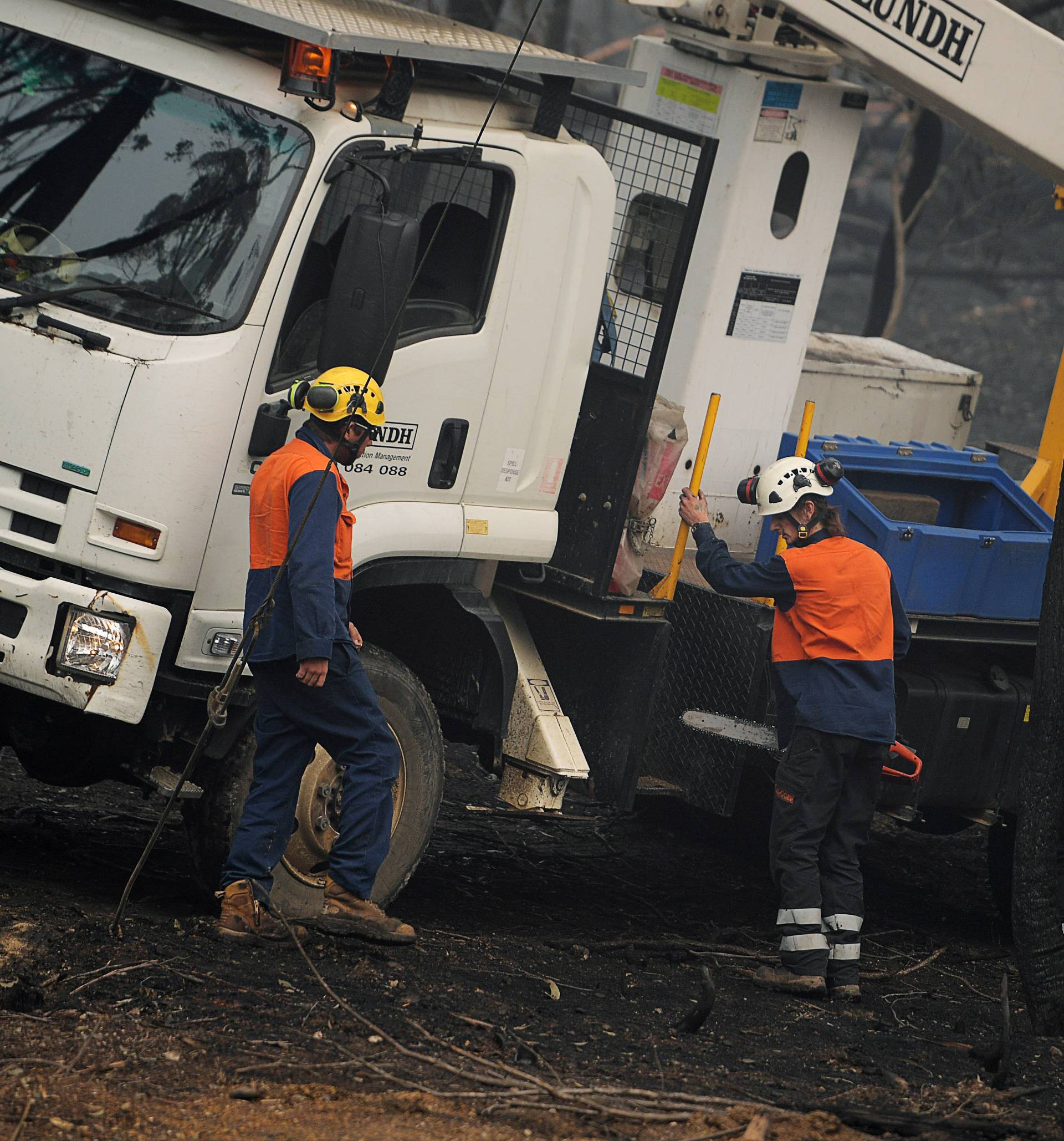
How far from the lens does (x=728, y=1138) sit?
3930 mm

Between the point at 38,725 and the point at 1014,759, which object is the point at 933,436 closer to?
the point at 1014,759

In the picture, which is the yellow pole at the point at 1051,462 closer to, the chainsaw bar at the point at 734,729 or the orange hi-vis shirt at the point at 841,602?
the orange hi-vis shirt at the point at 841,602

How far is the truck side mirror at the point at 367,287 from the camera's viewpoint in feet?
14.9

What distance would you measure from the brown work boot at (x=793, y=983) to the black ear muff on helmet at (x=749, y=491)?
158 cm

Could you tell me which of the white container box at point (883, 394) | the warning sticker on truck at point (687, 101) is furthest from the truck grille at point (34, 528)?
the white container box at point (883, 394)

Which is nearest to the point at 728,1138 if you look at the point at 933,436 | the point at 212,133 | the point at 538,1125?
the point at 538,1125

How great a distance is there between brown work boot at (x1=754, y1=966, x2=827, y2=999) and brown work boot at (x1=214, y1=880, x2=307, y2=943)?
1.60 meters

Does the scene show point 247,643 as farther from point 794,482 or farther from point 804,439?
point 804,439

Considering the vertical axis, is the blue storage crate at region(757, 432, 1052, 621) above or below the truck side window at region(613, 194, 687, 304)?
below

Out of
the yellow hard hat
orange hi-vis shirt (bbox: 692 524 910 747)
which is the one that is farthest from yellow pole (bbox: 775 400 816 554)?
the yellow hard hat

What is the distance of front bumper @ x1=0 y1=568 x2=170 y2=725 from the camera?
4.61 metres

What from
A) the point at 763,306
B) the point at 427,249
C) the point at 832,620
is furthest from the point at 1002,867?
the point at 427,249

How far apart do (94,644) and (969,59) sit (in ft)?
12.3

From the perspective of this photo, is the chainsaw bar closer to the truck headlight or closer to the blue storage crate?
the blue storage crate
